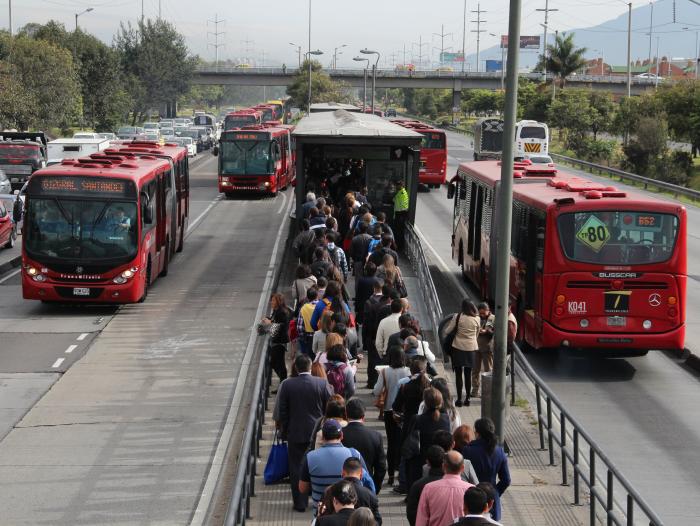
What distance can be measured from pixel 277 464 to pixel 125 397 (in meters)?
5.82

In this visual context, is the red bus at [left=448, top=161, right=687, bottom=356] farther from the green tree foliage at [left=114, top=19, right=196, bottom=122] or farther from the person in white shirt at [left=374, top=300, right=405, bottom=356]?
the green tree foliage at [left=114, top=19, right=196, bottom=122]

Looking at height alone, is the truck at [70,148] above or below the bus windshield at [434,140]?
below

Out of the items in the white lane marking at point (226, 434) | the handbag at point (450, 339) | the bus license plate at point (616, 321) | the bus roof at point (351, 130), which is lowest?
the white lane marking at point (226, 434)

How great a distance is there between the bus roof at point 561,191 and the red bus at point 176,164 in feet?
29.8

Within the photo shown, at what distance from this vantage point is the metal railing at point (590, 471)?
10809mm

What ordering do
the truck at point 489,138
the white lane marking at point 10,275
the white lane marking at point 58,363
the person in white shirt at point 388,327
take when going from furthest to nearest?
the truck at point 489,138
the white lane marking at point 10,275
the white lane marking at point 58,363
the person in white shirt at point 388,327

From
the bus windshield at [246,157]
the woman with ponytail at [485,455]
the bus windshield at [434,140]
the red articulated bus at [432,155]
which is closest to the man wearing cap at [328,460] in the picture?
the woman with ponytail at [485,455]

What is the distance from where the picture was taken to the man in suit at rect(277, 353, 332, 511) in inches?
477

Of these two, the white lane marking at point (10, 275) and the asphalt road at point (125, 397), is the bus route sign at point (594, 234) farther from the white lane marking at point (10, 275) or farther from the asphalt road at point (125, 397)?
the white lane marking at point (10, 275)

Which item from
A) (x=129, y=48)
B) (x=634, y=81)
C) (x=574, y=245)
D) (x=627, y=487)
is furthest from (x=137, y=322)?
(x=634, y=81)

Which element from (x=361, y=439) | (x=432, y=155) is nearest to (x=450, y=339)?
(x=361, y=439)

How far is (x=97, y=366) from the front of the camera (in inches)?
800

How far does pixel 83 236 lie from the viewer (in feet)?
81.1

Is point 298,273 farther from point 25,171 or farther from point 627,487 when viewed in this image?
point 25,171
